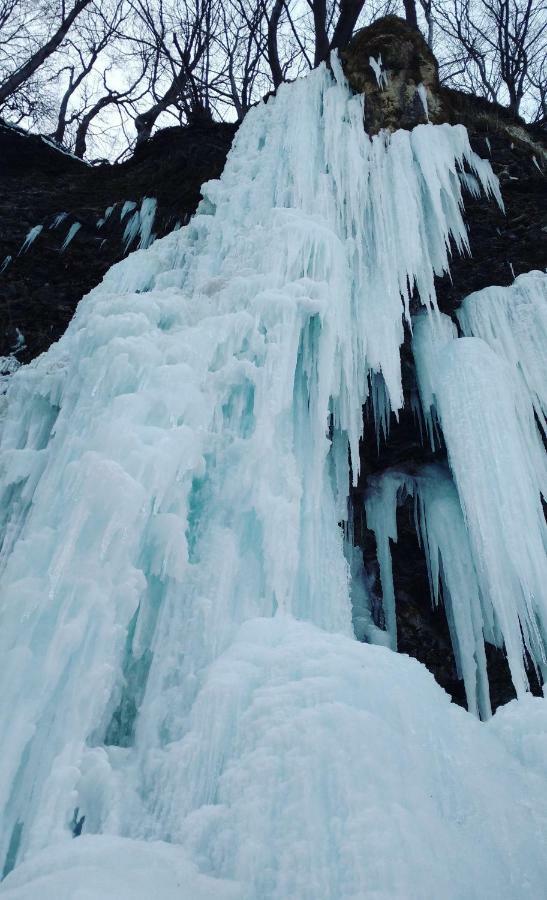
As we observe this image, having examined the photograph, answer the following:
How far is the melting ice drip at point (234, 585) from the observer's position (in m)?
1.77

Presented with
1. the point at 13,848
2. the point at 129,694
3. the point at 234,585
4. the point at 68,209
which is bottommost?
the point at 13,848

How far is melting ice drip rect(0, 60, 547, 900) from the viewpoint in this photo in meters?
1.77

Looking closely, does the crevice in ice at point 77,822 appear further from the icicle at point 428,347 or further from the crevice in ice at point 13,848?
the icicle at point 428,347

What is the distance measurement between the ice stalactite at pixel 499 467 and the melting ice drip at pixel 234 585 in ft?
2.02

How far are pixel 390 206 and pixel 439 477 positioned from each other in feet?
8.49

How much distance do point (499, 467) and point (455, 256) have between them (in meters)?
2.69

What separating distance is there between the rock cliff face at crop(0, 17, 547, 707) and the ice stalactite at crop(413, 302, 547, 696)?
2.91 ft

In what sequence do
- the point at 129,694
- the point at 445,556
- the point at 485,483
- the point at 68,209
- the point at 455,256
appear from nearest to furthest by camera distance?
the point at 129,694, the point at 485,483, the point at 445,556, the point at 455,256, the point at 68,209

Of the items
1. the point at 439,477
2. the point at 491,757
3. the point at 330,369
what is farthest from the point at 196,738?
the point at 439,477

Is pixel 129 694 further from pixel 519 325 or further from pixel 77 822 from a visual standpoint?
pixel 519 325

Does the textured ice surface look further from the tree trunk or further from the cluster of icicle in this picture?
the tree trunk

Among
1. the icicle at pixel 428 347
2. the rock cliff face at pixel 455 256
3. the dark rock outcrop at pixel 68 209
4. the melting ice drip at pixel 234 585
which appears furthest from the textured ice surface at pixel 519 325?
the dark rock outcrop at pixel 68 209

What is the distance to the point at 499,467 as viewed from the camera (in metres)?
4.28

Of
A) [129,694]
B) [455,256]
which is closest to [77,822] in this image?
[129,694]
